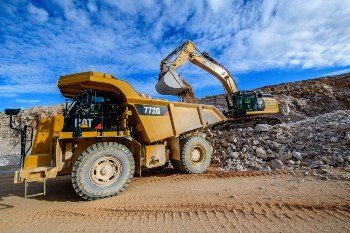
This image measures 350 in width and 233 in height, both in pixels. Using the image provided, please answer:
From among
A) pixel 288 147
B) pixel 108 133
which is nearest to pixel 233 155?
pixel 288 147

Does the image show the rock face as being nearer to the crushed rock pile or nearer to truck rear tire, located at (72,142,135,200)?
the crushed rock pile

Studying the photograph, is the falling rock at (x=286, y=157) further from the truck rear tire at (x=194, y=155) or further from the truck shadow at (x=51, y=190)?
the truck shadow at (x=51, y=190)

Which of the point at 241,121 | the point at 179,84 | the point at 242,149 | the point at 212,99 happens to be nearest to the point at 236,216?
the point at 242,149

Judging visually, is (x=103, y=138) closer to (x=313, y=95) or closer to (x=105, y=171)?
(x=105, y=171)

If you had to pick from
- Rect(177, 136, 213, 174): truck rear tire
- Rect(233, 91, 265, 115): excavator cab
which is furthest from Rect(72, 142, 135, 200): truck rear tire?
Rect(233, 91, 265, 115): excavator cab

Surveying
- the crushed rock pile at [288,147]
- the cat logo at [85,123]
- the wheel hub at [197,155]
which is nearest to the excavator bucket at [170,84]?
the crushed rock pile at [288,147]

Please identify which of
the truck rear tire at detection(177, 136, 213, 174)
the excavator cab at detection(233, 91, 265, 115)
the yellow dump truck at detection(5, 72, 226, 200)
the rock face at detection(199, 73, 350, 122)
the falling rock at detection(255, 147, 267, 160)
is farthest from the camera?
the rock face at detection(199, 73, 350, 122)

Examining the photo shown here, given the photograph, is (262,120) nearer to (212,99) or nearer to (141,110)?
(141,110)

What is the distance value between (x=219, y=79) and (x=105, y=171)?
9.86 metres

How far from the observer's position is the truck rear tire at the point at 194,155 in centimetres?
754

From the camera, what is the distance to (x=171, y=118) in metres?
7.25

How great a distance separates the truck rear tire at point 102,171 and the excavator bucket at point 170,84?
204 inches

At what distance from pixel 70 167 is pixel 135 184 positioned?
160 centimetres

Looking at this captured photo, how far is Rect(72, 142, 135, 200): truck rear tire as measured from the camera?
17.5ft
